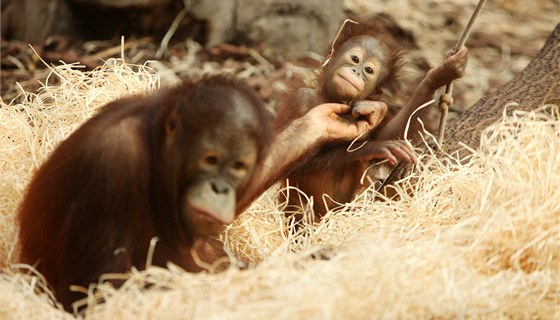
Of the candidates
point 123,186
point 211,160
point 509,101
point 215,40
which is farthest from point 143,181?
point 215,40

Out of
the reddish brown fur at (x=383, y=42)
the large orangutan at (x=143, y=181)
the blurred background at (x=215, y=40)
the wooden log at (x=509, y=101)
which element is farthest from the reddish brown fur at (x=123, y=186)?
the blurred background at (x=215, y=40)

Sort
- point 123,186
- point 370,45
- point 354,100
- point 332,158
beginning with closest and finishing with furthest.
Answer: point 123,186
point 332,158
point 354,100
point 370,45

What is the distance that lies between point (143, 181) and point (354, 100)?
5.94ft

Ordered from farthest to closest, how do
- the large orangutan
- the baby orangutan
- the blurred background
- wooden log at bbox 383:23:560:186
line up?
1. the blurred background
2. wooden log at bbox 383:23:560:186
3. the baby orangutan
4. the large orangutan

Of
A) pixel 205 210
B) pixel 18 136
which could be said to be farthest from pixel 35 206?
pixel 18 136

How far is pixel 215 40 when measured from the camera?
8.36 meters

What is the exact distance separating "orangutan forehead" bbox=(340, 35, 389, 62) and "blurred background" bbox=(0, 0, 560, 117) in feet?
7.37

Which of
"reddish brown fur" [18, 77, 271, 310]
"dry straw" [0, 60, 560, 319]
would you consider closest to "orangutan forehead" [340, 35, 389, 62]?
"dry straw" [0, 60, 560, 319]

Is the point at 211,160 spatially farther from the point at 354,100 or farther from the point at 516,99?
the point at 516,99

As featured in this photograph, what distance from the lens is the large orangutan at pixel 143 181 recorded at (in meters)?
3.21

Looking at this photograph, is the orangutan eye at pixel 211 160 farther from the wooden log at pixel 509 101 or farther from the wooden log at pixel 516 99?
the wooden log at pixel 516 99

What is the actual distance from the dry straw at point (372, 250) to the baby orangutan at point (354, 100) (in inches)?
6.5

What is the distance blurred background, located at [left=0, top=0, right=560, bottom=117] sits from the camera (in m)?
7.62

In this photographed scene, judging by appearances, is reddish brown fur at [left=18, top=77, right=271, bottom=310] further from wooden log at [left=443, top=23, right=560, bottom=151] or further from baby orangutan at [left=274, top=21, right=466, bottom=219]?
wooden log at [left=443, top=23, right=560, bottom=151]
